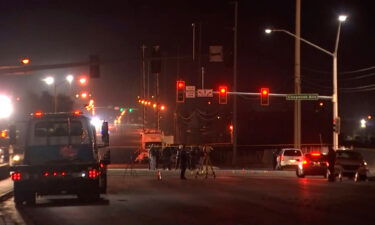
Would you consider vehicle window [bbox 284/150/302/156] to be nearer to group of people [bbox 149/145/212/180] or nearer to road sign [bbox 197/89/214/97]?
group of people [bbox 149/145/212/180]

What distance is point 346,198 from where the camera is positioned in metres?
21.9

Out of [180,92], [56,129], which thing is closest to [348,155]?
[180,92]

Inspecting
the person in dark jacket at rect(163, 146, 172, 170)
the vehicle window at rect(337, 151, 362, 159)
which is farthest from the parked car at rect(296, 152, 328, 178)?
the person in dark jacket at rect(163, 146, 172, 170)

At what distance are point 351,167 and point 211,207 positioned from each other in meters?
17.0

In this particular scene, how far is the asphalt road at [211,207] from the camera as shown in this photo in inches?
622

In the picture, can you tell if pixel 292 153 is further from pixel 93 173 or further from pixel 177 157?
Answer: pixel 93 173

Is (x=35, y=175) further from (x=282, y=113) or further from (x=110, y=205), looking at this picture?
(x=282, y=113)

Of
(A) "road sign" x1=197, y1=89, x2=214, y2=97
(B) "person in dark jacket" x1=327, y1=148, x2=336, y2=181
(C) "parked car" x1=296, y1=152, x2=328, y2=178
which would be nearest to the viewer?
(B) "person in dark jacket" x1=327, y1=148, x2=336, y2=181

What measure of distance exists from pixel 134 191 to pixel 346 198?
7950mm

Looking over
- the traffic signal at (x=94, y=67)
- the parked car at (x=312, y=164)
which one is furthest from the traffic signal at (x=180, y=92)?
the traffic signal at (x=94, y=67)

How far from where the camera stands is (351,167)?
112ft

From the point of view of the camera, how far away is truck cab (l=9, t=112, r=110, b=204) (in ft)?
67.1

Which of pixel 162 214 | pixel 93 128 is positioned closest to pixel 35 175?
pixel 93 128

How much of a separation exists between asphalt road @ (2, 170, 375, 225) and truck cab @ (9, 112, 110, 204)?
520mm
